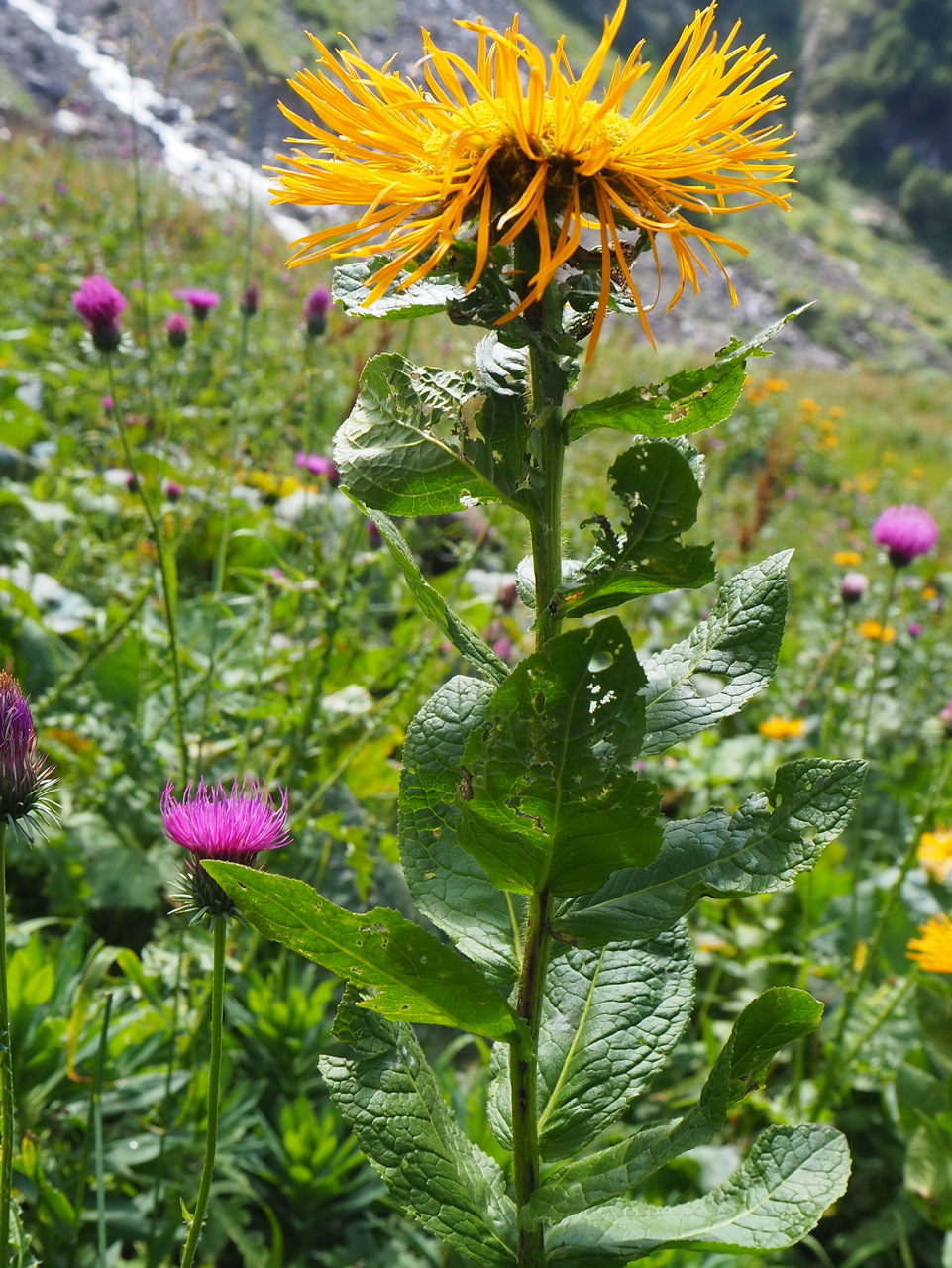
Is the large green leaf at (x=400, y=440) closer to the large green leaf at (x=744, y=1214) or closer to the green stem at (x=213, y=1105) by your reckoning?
the green stem at (x=213, y=1105)

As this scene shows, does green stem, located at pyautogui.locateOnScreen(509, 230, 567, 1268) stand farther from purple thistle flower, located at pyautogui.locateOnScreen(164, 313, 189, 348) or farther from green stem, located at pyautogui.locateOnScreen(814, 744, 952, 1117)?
purple thistle flower, located at pyautogui.locateOnScreen(164, 313, 189, 348)

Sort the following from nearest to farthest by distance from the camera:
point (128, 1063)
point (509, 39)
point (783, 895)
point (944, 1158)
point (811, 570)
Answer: point (509, 39) < point (128, 1063) < point (944, 1158) < point (783, 895) < point (811, 570)

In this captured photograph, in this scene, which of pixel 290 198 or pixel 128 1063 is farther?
pixel 128 1063

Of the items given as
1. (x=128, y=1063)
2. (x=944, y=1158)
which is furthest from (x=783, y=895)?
(x=128, y=1063)

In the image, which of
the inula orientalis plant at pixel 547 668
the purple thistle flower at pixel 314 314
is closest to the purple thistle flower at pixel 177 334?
the purple thistle flower at pixel 314 314

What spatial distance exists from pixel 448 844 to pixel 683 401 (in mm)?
482

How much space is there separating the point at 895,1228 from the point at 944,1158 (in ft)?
0.64

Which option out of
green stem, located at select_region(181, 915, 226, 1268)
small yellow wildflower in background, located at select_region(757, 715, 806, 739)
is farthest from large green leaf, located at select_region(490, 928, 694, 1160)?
small yellow wildflower in background, located at select_region(757, 715, 806, 739)

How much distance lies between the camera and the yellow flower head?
0.71m

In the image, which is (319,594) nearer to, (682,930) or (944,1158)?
(682,930)

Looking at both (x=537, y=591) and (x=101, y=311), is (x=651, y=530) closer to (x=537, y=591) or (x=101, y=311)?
(x=537, y=591)

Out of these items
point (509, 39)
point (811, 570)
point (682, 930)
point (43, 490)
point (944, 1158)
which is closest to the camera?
point (509, 39)

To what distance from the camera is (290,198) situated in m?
0.83

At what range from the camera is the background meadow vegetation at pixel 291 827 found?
5.37 ft
